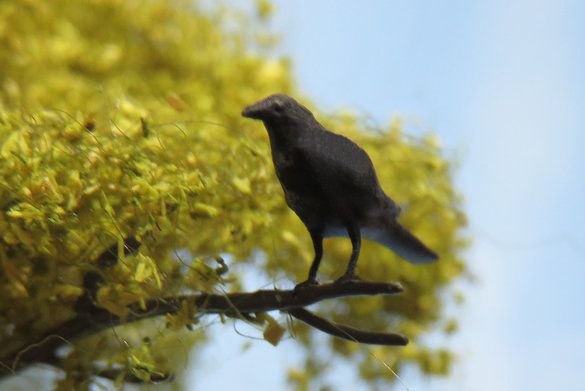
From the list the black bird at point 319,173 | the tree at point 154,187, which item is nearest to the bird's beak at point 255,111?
the black bird at point 319,173

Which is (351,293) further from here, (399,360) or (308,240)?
(399,360)

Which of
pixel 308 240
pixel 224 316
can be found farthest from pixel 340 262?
pixel 224 316

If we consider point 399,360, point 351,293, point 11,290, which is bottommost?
point 11,290

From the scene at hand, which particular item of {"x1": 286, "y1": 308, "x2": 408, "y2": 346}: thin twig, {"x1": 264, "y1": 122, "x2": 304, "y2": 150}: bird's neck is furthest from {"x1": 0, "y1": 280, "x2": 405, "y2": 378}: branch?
{"x1": 264, "y1": 122, "x2": 304, "y2": 150}: bird's neck

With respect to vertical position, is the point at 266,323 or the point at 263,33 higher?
the point at 263,33

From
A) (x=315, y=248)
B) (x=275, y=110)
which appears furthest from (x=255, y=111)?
(x=315, y=248)

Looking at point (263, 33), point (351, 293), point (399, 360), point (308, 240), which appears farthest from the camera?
point (263, 33)

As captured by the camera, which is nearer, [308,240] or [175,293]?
[175,293]
